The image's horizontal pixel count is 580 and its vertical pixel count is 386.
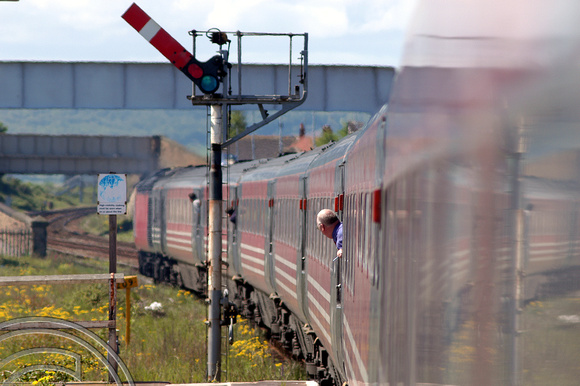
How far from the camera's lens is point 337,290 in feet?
25.4

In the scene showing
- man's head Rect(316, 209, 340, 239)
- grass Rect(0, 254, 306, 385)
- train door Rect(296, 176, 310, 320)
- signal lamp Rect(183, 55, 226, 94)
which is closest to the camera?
man's head Rect(316, 209, 340, 239)

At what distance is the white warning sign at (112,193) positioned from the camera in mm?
10070

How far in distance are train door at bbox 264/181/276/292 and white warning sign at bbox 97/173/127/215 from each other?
4.78 m

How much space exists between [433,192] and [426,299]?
0.31m

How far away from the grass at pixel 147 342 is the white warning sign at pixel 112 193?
1.55 m

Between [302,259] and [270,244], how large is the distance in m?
3.43

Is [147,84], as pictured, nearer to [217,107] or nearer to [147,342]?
[147,342]

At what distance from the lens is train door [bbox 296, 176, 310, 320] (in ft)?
36.8

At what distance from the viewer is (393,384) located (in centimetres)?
302

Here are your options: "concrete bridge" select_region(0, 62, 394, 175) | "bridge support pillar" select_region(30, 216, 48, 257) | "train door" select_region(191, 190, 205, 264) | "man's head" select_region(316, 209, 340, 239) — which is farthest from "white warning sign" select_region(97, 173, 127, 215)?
"bridge support pillar" select_region(30, 216, 48, 257)

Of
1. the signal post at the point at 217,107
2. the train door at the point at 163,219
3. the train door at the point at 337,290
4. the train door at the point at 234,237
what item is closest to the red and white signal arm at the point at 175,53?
the signal post at the point at 217,107

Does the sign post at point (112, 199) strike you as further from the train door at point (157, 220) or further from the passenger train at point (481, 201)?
the train door at point (157, 220)

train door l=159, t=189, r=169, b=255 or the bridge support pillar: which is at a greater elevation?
train door l=159, t=189, r=169, b=255

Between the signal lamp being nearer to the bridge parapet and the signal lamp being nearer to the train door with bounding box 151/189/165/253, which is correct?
the train door with bounding box 151/189/165/253
